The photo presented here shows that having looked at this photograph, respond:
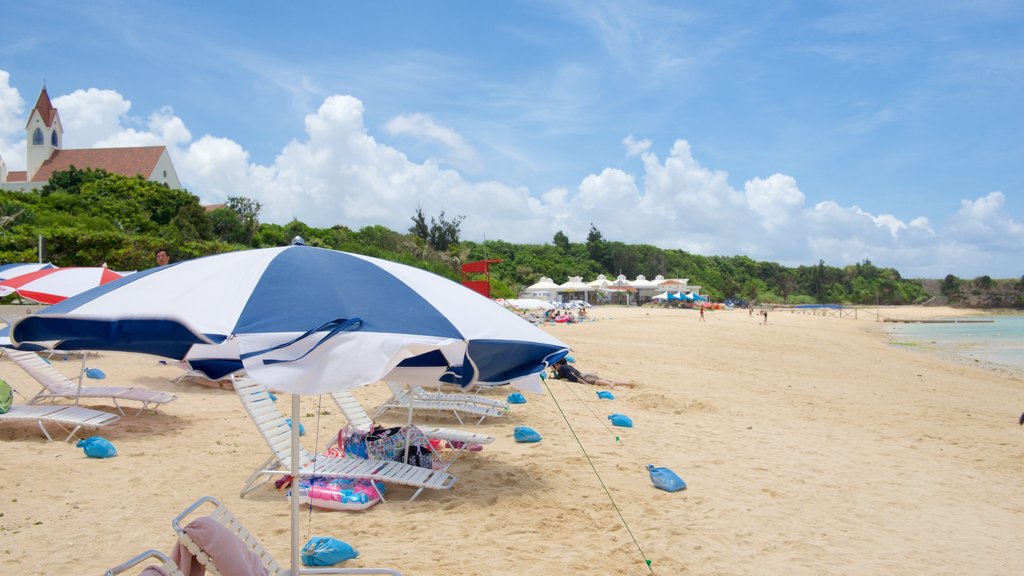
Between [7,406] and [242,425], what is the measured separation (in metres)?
2.23

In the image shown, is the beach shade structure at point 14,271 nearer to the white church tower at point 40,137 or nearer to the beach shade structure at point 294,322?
the beach shade structure at point 294,322

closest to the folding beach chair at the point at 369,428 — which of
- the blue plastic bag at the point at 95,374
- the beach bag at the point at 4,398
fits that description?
the beach bag at the point at 4,398

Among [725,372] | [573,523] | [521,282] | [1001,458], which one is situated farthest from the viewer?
[521,282]

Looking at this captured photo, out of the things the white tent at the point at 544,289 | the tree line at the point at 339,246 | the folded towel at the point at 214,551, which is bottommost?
the folded towel at the point at 214,551

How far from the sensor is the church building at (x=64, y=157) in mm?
57562

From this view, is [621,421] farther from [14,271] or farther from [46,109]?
[46,109]

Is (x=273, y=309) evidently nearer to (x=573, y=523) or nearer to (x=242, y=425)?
(x=573, y=523)

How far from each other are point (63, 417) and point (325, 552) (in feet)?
13.4

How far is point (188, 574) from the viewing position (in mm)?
2709

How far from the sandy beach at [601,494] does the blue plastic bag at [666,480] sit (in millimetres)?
117

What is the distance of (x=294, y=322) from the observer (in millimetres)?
2859

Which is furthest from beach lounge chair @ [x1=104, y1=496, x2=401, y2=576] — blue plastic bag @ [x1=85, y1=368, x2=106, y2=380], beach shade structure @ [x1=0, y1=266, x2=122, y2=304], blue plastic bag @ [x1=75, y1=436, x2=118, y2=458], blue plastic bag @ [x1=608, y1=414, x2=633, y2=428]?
blue plastic bag @ [x1=85, y1=368, x2=106, y2=380]

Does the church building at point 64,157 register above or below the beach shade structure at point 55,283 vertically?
above

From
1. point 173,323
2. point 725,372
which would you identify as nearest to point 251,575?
point 173,323
